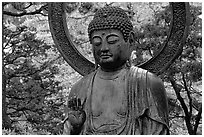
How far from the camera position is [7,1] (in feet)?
37.0

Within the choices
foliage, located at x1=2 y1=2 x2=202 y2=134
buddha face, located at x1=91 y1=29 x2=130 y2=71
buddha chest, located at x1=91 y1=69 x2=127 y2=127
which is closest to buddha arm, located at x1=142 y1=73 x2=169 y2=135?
buddha chest, located at x1=91 y1=69 x2=127 y2=127

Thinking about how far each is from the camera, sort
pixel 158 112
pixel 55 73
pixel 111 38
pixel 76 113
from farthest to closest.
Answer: pixel 55 73 → pixel 111 38 → pixel 158 112 → pixel 76 113

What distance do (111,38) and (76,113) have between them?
74 centimetres

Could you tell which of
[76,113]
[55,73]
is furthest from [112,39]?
[55,73]

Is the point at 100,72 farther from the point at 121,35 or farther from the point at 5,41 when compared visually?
the point at 5,41

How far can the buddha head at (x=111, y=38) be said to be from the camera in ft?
15.2

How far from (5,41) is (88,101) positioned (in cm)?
739

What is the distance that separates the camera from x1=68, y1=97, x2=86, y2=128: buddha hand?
4407 mm

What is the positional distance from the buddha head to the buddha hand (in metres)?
0.49

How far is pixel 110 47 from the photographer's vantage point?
182 inches

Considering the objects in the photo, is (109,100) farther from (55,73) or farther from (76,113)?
(55,73)

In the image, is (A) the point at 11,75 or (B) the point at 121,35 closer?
(B) the point at 121,35

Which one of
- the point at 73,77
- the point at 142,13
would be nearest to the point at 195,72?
the point at 142,13

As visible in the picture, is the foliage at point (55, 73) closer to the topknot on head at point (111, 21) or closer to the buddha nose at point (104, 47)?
the topknot on head at point (111, 21)
